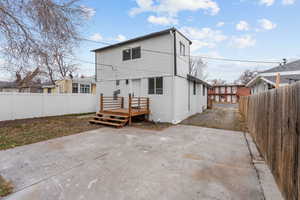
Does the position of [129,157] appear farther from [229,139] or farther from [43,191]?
[229,139]

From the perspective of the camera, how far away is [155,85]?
332 inches

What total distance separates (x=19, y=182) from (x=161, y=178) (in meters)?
2.48

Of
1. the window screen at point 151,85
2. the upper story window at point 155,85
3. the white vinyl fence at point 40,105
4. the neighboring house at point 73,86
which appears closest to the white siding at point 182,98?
the upper story window at point 155,85

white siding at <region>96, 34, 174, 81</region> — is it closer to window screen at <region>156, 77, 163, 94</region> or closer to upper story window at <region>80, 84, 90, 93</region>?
window screen at <region>156, 77, 163, 94</region>

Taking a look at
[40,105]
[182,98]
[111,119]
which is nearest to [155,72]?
[182,98]

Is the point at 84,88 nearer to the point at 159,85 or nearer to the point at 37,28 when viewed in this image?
the point at 37,28

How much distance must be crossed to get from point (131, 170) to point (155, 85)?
6.03m

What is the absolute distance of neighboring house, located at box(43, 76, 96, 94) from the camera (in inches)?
656

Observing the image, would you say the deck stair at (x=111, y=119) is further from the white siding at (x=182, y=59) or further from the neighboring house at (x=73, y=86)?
the neighboring house at (x=73, y=86)

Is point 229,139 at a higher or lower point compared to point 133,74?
lower

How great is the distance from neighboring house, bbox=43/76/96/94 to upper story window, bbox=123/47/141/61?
32.8ft

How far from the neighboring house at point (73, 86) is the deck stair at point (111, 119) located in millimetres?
11181

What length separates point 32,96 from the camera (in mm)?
9367

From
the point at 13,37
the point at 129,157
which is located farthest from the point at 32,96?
the point at 129,157
